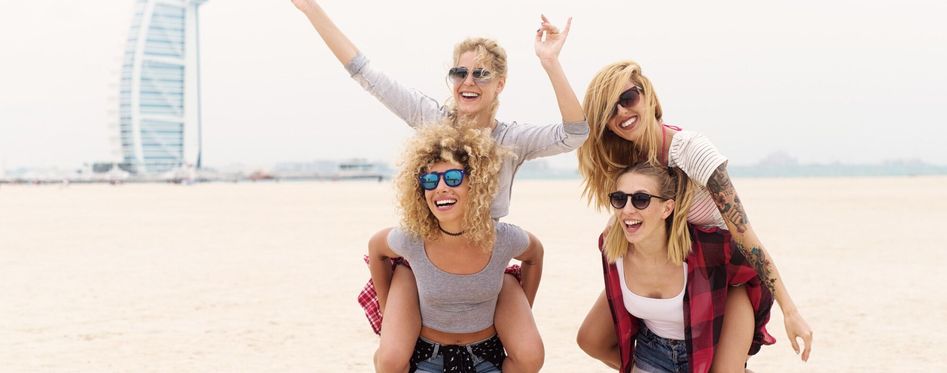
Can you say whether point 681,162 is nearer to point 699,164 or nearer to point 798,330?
point 699,164

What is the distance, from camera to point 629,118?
3434mm

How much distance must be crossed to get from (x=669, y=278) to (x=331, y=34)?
200cm

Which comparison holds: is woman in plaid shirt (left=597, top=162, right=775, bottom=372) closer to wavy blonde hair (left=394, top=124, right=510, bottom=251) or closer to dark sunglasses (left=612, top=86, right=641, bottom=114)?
dark sunglasses (left=612, top=86, right=641, bottom=114)

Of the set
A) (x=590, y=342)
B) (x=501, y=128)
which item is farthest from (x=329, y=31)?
(x=590, y=342)

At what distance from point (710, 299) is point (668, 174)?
1.89 ft

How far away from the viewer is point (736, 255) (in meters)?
3.46

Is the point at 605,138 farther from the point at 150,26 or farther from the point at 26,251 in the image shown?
the point at 150,26

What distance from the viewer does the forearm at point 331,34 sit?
150 inches

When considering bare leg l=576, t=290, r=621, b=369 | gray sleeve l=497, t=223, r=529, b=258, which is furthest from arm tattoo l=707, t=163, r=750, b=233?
gray sleeve l=497, t=223, r=529, b=258

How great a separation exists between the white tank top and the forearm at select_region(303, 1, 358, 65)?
164 cm

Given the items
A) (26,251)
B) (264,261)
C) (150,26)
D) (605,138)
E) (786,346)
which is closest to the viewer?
(605,138)

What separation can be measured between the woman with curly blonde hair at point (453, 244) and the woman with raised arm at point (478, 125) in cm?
9

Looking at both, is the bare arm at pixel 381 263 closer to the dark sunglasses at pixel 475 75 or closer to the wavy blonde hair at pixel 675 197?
the dark sunglasses at pixel 475 75

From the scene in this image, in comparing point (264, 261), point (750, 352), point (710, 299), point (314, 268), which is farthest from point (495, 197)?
point (264, 261)
